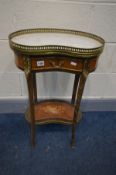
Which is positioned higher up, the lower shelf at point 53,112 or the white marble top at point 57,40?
the white marble top at point 57,40

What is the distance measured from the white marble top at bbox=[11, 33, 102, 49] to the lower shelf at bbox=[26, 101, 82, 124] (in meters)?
0.58

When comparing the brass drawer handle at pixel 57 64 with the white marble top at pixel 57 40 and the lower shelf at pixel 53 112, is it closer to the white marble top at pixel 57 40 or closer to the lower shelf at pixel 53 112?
the white marble top at pixel 57 40

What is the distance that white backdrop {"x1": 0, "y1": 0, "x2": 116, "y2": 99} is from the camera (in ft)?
4.95

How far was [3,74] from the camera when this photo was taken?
173 cm

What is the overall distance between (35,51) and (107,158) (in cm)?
92

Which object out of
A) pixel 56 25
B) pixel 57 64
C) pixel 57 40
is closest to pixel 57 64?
pixel 57 64

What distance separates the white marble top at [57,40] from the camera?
1.27 meters

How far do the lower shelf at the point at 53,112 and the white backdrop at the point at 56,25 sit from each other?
0.40 feet

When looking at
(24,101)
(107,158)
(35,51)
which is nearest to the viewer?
(35,51)

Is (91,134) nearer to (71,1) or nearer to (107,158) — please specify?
(107,158)

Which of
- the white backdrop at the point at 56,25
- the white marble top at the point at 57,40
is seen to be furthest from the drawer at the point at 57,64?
the white backdrop at the point at 56,25

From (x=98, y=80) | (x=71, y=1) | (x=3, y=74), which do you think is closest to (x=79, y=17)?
(x=71, y=1)

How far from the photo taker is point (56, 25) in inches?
62.1

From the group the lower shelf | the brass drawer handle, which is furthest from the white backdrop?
the brass drawer handle
